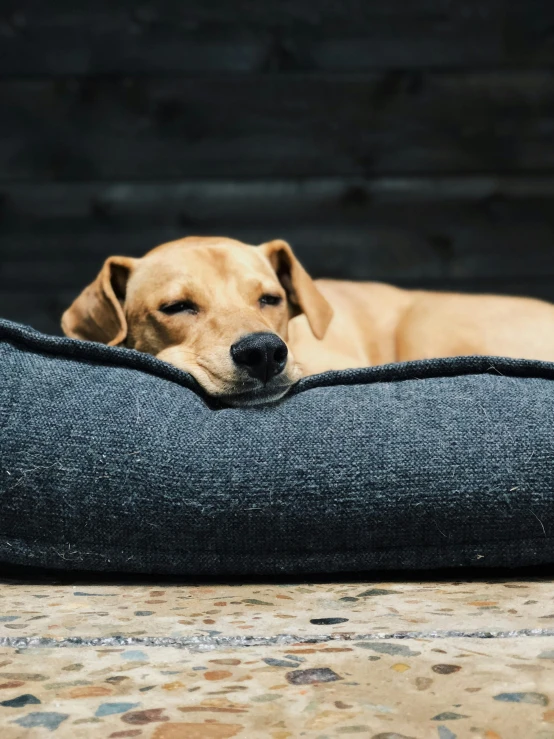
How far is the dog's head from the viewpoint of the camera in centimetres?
212

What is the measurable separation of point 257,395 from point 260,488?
14.1 inches

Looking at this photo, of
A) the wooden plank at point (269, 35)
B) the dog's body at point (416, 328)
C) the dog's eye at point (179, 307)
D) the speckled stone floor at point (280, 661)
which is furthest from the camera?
the wooden plank at point (269, 35)

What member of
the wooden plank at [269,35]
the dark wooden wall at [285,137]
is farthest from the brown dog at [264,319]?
the wooden plank at [269,35]

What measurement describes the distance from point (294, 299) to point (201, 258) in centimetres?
43

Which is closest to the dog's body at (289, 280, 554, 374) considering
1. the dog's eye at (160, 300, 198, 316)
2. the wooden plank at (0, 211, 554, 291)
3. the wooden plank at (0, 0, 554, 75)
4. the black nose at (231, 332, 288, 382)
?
the dog's eye at (160, 300, 198, 316)

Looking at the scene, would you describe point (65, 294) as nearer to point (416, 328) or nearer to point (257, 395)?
point (416, 328)

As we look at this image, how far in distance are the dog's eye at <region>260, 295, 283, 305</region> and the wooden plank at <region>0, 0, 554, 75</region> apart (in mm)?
1974

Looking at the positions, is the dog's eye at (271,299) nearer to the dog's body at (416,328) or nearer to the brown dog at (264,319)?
the brown dog at (264,319)

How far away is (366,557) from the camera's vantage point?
1836 mm

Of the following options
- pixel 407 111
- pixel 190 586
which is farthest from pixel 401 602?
pixel 407 111

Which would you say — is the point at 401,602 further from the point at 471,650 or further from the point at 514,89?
the point at 514,89

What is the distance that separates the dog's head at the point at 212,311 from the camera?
6.97 ft

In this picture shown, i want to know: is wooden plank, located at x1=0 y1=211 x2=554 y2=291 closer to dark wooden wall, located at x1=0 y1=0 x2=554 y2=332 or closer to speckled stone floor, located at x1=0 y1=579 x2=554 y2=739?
dark wooden wall, located at x1=0 y1=0 x2=554 y2=332

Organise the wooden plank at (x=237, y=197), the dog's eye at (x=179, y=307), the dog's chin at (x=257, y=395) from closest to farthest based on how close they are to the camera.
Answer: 1. the dog's chin at (x=257, y=395)
2. the dog's eye at (x=179, y=307)
3. the wooden plank at (x=237, y=197)
